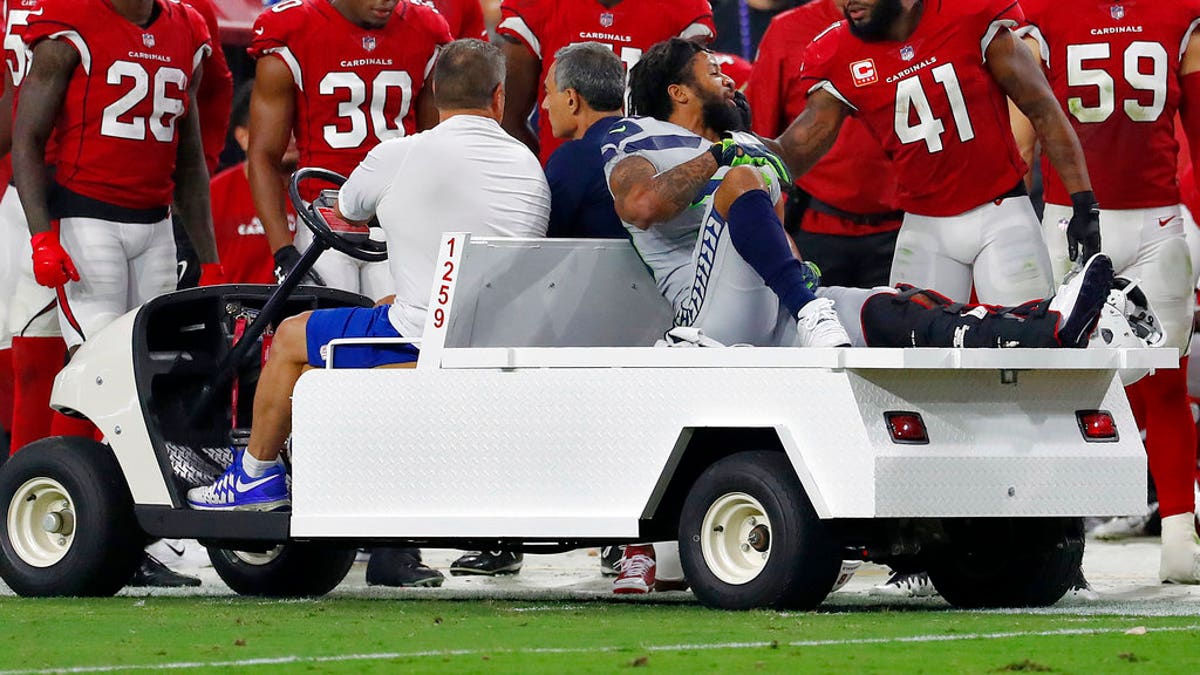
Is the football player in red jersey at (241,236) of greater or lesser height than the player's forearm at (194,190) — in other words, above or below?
below

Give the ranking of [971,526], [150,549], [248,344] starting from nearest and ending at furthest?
[971,526]
[248,344]
[150,549]

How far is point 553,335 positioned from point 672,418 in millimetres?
706

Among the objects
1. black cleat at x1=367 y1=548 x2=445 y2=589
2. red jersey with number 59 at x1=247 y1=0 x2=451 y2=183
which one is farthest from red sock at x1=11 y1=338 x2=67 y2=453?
black cleat at x1=367 y1=548 x2=445 y2=589

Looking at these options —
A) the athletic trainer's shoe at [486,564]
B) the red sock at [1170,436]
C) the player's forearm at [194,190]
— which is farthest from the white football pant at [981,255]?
the player's forearm at [194,190]

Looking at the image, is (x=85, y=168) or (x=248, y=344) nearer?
(x=248, y=344)

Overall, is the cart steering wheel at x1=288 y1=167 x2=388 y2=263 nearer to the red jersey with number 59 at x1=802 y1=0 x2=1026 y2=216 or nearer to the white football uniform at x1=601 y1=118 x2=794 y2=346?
the white football uniform at x1=601 y1=118 x2=794 y2=346

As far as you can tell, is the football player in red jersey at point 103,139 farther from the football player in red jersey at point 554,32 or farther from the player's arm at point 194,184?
the football player in red jersey at point 554,32

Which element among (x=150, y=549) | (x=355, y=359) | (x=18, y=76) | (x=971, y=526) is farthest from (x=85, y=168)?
(x=971, y=526)

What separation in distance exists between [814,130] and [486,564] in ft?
6.48

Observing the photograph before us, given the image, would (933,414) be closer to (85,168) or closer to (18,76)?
(85,168)

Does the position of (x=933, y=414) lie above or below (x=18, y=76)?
below

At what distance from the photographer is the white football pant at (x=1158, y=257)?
781 centimetres

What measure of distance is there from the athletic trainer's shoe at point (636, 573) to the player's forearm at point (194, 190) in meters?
2.12

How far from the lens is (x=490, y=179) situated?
6.41 metres
